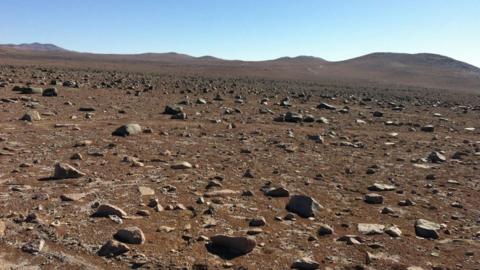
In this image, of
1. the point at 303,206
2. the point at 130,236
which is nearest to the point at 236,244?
the point at 130,236

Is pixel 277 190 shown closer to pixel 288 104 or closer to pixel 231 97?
pixel 288 104

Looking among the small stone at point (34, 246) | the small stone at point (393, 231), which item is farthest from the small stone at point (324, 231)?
the small stone at point (34, 246)

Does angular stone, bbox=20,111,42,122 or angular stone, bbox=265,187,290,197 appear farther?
angular stone, bbox=20,111,42,122

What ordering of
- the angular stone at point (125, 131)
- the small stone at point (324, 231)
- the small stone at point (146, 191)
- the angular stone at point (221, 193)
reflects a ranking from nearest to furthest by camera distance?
the small stone at point (324, 231) < the small stone at point (146, 191) < the angular stone at point (221, 193) < the angular stone at point (125, 131)

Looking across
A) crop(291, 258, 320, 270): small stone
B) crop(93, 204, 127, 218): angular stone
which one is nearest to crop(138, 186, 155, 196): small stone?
crop(93, 204, 127, 218): angular stone

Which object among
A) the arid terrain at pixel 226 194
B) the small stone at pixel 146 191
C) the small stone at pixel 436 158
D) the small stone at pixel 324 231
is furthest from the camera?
the small stone at pixel 436 158

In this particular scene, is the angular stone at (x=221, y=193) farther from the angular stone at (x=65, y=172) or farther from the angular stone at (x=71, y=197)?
the angular stone at (x=65, y=172)

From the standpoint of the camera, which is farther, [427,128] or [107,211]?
[427,128]

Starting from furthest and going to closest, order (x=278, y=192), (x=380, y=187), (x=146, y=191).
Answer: (x=380, y=187)
(x=278, y=192)
(x=146, y=191)

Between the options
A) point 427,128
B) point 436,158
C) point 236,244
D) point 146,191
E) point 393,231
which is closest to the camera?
point 236,244

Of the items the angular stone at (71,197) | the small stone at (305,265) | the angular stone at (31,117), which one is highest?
the angular stone at (31,117)

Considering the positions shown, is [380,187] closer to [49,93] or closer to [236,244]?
[236,244]

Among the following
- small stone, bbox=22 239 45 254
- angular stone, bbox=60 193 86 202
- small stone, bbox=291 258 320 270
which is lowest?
small stone, bbox=22 239 45 254

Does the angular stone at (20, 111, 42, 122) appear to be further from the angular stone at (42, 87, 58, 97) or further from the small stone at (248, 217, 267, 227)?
the small stone at (248, 217, 267, 227)
